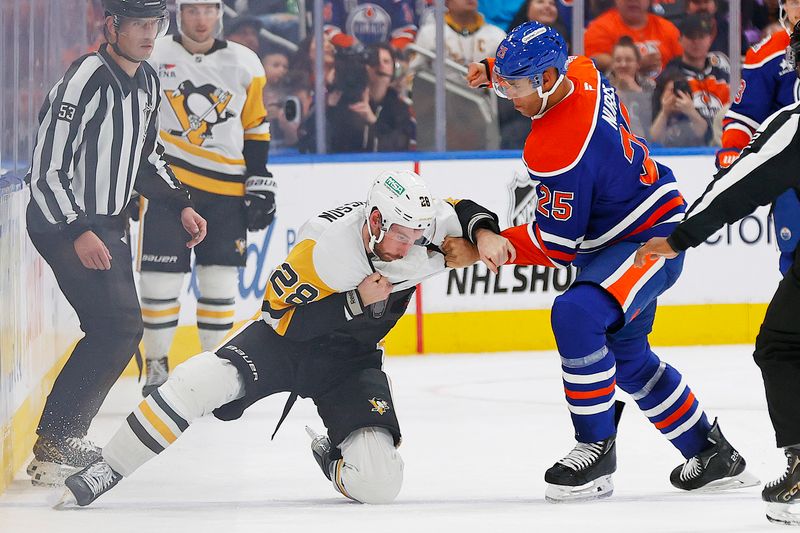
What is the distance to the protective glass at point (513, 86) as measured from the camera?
10.8ft

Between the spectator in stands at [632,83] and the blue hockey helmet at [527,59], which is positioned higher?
the blue hockey helmet at [527,59]

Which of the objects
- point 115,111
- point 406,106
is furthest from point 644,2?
point 115,111

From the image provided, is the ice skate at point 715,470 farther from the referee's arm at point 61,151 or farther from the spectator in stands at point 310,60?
the spectator in stands at point 310,60

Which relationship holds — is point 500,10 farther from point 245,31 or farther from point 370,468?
point 370,468

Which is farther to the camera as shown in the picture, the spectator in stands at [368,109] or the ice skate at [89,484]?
the spectator in stands at [368,109]

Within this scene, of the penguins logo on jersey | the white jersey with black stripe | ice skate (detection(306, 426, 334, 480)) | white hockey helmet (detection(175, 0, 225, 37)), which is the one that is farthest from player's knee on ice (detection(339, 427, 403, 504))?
white hockey helmet (detection(175, 0, 225, 37))

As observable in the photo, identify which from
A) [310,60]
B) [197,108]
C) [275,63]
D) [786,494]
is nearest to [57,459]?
[786,494]

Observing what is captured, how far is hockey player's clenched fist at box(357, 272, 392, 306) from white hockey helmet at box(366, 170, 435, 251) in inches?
3.9

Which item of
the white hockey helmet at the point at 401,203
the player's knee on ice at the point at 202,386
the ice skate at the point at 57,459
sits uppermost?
the white hockey helmet at the point at 401,203

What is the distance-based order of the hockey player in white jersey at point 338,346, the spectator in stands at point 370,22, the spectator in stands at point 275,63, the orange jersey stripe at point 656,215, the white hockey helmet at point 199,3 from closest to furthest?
the hockey player in white jersey at point 338,346, the orange jersey stripe at point 656,215, the white hockey helmet at point 199,3, the spectator in stands at point 275,63, the spectator in stands at point 370,22

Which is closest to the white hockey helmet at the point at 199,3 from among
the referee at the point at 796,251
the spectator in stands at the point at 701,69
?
the spectator in stands at the point at 701,69

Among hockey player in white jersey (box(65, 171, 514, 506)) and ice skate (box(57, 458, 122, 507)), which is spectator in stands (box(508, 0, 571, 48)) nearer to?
hockey player in white jersey (box(65, 171, 514, 506))

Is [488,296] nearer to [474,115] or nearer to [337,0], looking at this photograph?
[474,115]

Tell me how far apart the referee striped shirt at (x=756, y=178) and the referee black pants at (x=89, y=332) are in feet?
5.88
